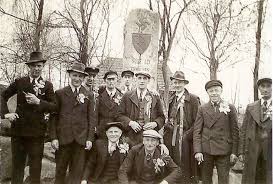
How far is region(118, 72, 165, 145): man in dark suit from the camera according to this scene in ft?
17.7

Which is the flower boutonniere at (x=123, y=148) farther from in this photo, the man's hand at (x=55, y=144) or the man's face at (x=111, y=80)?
the man's face at (x=111, y=80)

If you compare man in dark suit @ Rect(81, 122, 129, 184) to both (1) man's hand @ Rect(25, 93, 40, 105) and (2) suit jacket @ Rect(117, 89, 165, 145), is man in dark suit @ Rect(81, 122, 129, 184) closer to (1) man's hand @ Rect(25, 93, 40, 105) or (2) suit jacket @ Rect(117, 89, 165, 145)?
(2) suit jacket @ Rect(117, 89, 165, 145)

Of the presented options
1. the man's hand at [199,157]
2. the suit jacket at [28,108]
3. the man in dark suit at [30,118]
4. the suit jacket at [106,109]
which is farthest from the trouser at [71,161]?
the man's hand at [199,157]

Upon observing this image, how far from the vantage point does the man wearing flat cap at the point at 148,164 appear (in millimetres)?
4812

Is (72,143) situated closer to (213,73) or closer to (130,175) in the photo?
(130,175)

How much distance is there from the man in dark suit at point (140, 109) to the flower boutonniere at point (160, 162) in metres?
0.60

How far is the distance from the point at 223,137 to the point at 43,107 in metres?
2.34

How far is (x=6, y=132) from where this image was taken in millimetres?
6332

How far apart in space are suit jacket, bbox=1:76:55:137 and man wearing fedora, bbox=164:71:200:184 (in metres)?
1.77

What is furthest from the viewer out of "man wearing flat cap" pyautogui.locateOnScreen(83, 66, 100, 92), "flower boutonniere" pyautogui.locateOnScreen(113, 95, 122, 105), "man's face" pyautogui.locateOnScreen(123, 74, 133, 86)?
"man's face" pyautogui.locateOnScreen(123, 74, 133, 86)

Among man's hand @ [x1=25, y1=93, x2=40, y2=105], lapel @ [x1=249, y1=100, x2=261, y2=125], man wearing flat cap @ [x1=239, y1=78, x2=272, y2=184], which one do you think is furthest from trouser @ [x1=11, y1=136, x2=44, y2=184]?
lapel @ [x1=249, y1=100, x2=261, y2=125]

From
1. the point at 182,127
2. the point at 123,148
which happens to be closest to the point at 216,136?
the point at 182,127

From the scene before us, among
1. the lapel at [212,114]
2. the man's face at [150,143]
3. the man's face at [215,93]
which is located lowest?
the man's face at [150,143]

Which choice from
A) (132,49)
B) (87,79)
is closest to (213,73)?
(132,49)
